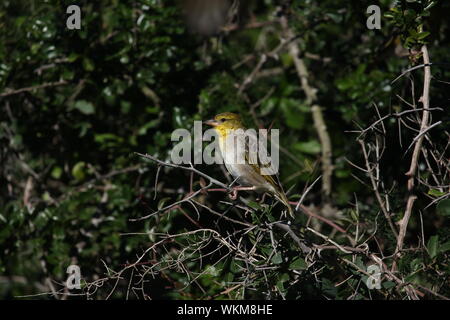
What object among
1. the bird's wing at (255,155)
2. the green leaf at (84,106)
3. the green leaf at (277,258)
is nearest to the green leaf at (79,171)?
the green leaf at (84,106)

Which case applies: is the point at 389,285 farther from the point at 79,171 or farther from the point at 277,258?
the point at 79,171

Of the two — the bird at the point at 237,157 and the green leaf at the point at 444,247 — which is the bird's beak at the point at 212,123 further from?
the green leaf at the point at 444,247

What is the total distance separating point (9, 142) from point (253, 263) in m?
2.87

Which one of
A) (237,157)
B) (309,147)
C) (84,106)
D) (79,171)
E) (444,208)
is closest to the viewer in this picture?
(444,208)

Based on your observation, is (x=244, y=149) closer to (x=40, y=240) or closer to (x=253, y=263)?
(x=253, y=263)

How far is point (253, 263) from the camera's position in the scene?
3408 millimetres

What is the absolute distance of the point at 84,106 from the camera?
5.03 meters

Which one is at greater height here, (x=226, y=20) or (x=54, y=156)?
(x=226, y=20)

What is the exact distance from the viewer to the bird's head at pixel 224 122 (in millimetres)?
4723

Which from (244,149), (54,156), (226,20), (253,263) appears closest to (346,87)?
(244,149)

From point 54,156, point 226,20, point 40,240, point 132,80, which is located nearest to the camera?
point 40,240

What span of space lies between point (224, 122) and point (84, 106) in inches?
50.3

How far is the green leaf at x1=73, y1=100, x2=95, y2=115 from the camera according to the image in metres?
5.02

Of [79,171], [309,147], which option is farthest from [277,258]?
[79,171]
